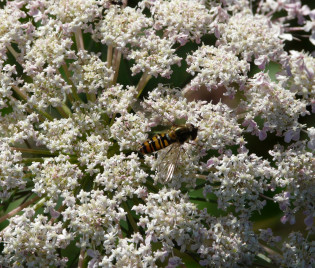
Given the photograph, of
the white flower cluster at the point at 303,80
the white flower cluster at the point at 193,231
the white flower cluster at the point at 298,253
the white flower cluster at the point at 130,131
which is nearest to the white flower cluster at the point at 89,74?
the white flower cluster at the point at 130,131

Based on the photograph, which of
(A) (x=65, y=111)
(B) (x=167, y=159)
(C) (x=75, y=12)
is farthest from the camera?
Answer: (A) (x=65, y=111)

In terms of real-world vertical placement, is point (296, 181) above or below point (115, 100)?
below

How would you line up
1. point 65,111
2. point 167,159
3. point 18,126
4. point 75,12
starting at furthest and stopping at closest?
point 65,111, point 75,12, point 18,126, point 167,159

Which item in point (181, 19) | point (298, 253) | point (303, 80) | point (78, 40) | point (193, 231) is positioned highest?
point (181, 19)

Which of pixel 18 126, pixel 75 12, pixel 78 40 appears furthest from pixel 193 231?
pixel 75 12

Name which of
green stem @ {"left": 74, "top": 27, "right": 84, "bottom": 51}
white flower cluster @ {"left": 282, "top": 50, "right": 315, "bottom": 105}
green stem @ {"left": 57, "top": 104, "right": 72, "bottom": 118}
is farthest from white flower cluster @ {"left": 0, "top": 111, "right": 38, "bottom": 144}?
white flower cluster @ {"left": 282, "top": 50, "right": 315, "bottom": 105}

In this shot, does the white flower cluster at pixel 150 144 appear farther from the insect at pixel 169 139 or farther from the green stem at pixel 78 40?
the green stem at pixel 78 40

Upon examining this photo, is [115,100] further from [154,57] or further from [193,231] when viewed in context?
[193,231]

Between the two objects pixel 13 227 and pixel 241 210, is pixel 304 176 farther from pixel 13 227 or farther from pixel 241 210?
pixel 13 227
